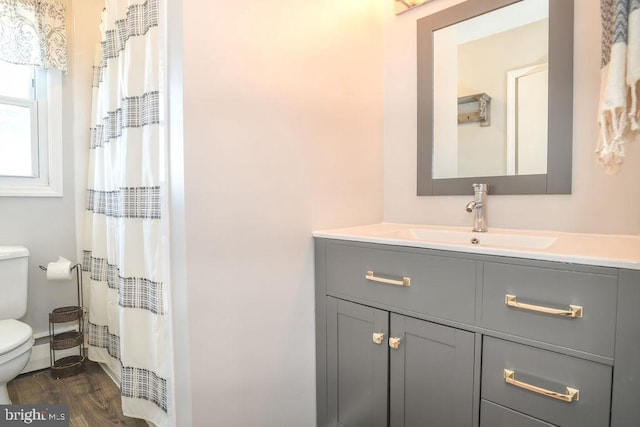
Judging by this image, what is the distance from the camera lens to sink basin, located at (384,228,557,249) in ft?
3.92

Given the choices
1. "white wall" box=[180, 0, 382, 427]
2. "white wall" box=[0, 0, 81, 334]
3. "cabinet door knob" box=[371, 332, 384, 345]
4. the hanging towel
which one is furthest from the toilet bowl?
the hanging towel

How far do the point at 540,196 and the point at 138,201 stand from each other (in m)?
1.61

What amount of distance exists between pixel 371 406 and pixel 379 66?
1.54 metres

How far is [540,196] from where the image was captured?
1303 millimetres

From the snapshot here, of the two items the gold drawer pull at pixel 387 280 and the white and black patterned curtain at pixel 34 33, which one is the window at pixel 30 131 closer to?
the white and black patterned curtain at pixel 34 33

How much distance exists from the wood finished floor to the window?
3.46ft

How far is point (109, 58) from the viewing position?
1.65 metres

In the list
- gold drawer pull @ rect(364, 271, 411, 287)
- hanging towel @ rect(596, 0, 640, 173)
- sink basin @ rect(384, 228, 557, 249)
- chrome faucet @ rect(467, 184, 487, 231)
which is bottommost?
gold drawer pull @ rect(364, 271, 411, 287)

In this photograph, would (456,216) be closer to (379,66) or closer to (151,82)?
(379,66)

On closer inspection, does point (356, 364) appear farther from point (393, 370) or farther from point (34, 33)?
point (34, 33)

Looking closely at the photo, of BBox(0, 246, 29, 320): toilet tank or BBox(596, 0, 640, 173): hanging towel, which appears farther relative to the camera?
BBox(0, 246, 29, 320): toilet tank

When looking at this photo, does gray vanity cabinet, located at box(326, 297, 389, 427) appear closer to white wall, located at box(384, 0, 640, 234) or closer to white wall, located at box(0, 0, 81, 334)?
white wall, located at box(384, 0, 640, 234)

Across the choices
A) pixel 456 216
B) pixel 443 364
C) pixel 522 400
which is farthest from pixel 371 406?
pixel 456 216

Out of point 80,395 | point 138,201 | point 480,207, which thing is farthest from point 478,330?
point 80,395
